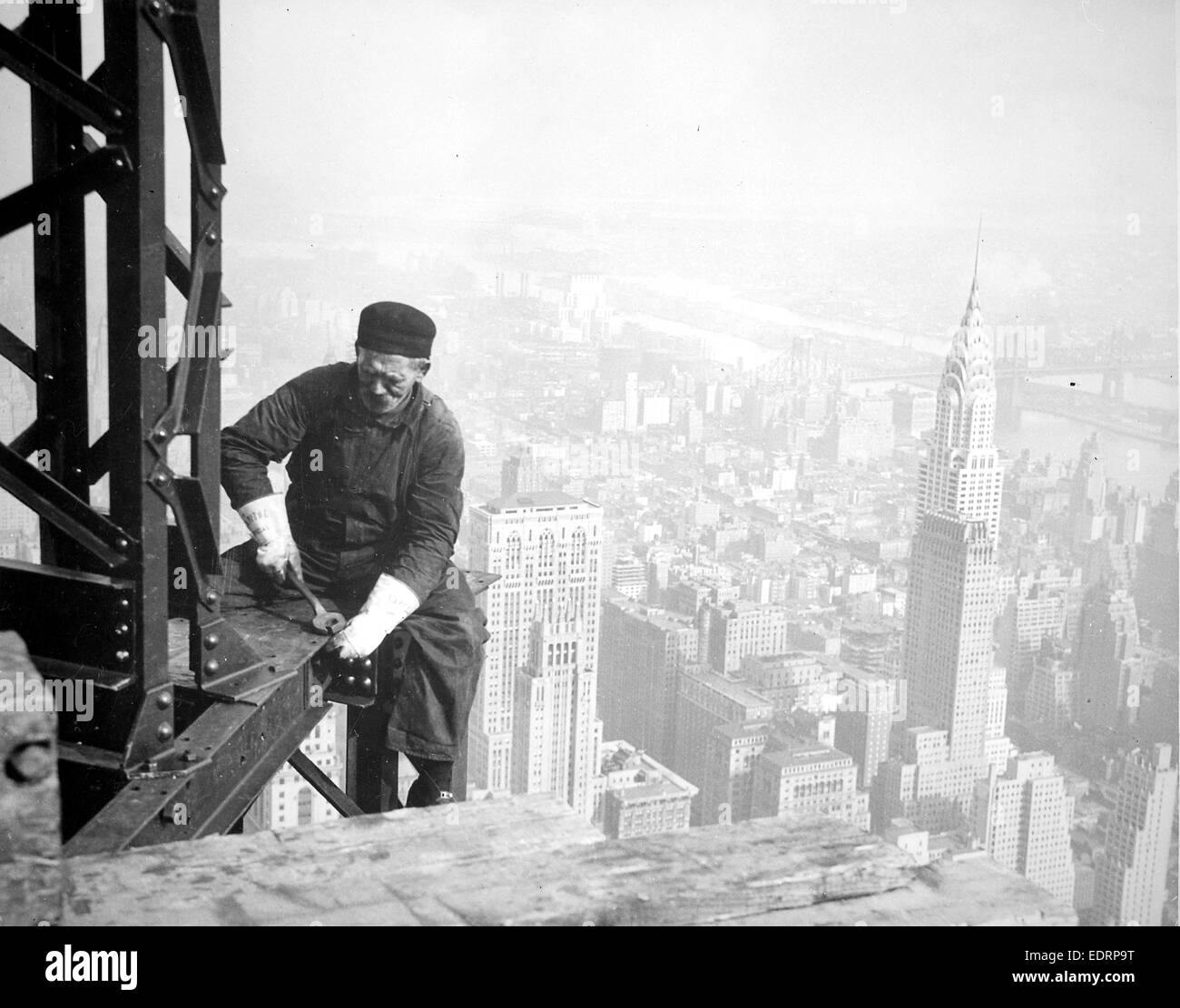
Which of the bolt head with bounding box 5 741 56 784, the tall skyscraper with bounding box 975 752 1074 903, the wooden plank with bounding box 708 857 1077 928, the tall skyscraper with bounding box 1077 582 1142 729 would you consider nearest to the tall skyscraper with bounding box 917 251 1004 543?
the tall skyscraper with bounding box 1077 582 1142 729

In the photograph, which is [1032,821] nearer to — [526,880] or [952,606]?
[952,606]

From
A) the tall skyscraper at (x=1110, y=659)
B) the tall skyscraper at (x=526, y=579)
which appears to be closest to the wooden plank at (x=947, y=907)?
the tall skyscraper at (x=526, y=579)

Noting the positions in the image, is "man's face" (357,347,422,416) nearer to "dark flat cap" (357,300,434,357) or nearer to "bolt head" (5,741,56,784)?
"dark flat cap" (357,300,434,357)

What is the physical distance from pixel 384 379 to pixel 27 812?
63.3 inches

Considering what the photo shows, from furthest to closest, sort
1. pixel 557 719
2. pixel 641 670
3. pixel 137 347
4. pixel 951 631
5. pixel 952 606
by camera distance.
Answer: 1. pixel 951 631
2. pixel 952 606
3. pixel 641 670
4. pixel 557 719
5. pixel 137 347

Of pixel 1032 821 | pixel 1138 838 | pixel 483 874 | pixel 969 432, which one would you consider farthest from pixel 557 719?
pixel 483 874

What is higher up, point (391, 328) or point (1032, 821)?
point (391, 328)

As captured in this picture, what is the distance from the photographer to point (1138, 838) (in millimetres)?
11227

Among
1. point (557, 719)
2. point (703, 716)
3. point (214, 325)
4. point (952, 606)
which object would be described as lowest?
point (703, 716)

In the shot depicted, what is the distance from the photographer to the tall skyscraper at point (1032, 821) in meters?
11.5

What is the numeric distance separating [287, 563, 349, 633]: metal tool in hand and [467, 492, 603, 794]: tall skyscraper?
12.8 feet
